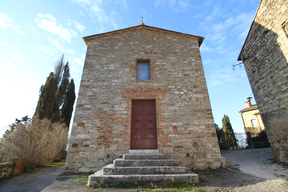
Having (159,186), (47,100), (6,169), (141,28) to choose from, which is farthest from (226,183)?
(47,100)

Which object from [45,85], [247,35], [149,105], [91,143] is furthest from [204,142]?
[45,85]

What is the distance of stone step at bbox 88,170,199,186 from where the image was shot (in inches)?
129

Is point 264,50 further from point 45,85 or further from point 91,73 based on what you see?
point 45,85

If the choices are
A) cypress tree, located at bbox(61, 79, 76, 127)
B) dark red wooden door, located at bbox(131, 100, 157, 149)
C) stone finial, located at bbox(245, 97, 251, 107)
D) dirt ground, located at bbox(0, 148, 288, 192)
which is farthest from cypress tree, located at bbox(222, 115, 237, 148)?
cypress tree, located at bbox(61, 79, 76, 127)

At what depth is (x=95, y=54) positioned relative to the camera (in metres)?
6.91

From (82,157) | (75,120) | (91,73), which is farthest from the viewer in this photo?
(91,73)

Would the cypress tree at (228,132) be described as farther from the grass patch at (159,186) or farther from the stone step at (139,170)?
the grass patch at (159,186)

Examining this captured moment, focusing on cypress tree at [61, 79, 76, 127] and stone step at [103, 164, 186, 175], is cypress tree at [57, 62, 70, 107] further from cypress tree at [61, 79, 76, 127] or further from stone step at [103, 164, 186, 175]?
stone step at [103, 164, 186, 175]

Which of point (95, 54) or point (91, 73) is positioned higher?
point (95, 54)

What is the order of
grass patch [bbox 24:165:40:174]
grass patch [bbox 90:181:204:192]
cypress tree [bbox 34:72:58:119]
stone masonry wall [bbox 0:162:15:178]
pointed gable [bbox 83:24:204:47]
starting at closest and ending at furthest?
grass patch [bbox 90:181:204:192] < stone masonry wall [bbox 0:162:15:178] < grass patch [bbox 24:165:40:174] < pointed gable [bbox 83:24:204:47] < cypress tree [bbox 34:72:58:119]

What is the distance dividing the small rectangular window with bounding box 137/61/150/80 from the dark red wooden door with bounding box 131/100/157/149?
4.18ft

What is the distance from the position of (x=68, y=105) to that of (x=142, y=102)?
35.2 feet

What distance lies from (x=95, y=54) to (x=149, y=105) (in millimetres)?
3778

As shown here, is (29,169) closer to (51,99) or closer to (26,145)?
(26,145)
